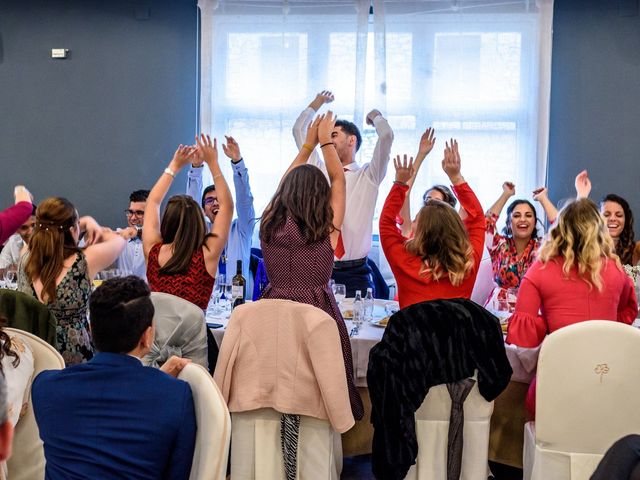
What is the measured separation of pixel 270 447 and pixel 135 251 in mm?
2614

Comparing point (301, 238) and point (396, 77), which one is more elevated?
point (396, 77)

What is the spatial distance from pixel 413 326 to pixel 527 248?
1.93 meters

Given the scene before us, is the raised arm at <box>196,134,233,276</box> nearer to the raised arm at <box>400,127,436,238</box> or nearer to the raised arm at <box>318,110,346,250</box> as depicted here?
the raised arm at <box>318,110,346,250</box>

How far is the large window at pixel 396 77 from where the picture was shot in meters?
5.80

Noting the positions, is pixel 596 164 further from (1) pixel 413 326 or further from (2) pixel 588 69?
(1) pixel 413 326

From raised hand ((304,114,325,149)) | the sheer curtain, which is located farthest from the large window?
raised hand ((304,114,325,149))

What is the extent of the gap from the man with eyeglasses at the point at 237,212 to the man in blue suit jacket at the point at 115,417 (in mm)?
2714

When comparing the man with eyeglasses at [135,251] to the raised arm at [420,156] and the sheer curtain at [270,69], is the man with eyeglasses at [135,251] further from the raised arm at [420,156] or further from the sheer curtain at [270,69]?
the raised arm at [420,156]

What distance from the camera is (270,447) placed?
2.85m

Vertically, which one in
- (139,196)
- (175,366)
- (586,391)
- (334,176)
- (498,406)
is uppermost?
(334,176)

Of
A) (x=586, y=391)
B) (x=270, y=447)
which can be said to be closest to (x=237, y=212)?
(x=270, y=447)

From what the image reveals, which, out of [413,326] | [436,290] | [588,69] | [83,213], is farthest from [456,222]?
[83,213]

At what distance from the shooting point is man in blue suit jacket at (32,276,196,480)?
1.75 metres

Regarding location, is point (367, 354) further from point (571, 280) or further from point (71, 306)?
point (71, 306)
